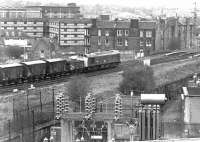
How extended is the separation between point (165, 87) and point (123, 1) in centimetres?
10972

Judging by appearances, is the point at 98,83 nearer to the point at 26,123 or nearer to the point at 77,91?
the point at 77,91

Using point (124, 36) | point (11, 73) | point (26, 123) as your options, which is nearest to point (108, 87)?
point (11, 73)

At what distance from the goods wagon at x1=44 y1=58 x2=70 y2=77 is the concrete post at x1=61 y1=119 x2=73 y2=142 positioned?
25.4 ft

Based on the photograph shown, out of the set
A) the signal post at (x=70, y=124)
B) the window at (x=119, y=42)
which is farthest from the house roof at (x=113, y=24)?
the signal post at (x=70, y=124)

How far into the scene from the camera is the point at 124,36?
87.2ft

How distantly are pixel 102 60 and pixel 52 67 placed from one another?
3.03 meters

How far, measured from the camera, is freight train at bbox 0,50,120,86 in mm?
16688

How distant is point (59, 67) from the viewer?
61.4 ft

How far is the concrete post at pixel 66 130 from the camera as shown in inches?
413

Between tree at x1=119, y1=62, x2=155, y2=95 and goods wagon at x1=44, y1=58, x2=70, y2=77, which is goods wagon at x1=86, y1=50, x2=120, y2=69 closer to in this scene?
goods wagon at x1=44, y1=58, x2=70, y2=77

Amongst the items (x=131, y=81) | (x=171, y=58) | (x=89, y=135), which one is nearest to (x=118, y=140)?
(x=89, y=135)

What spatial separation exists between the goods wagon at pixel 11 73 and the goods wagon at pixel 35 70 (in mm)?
284

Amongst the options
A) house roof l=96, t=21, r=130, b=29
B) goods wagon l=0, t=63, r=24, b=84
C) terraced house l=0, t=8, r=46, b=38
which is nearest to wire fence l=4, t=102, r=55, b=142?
goods wagon l=0, t=63, r=24, b=84

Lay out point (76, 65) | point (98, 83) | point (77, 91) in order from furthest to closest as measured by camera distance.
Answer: point (76, 65) < point (98, 83) < point (77, 91)
